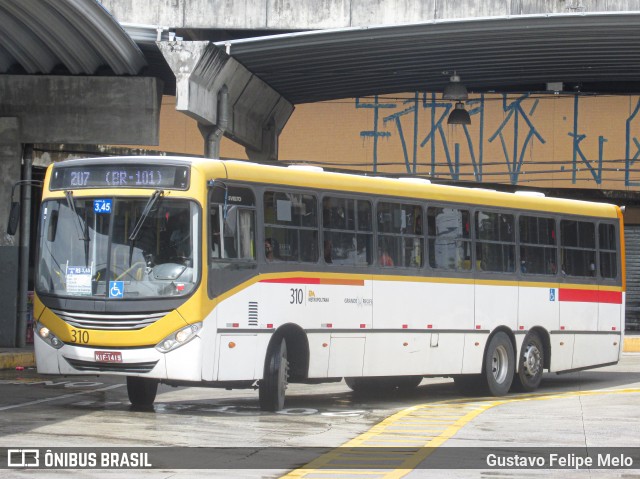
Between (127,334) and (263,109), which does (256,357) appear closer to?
(127,334)

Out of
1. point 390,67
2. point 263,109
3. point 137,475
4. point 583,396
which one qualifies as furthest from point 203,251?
point 263,109

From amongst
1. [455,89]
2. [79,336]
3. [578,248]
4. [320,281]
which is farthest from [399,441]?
[455,89]

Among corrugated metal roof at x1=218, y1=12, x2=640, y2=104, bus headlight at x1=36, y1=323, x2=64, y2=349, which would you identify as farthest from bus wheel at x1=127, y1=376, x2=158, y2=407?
corrugated metal roof at x1=218, y1=12, x2=640, y2=104

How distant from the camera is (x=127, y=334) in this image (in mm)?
15500

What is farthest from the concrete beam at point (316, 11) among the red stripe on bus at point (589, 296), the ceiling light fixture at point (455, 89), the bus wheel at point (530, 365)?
the bus wheel at point (530, 365)

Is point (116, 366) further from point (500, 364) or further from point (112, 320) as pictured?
point (500, 364)

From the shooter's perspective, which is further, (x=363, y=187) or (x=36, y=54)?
(x=36, y=54)

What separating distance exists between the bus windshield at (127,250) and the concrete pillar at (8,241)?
11.6m

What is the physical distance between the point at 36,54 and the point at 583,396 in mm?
12651

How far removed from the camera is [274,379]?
1638 cm

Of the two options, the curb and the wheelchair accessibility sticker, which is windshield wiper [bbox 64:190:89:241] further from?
the curb

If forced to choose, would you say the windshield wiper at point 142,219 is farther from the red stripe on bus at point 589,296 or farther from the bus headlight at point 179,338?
the red stripe on bus at point 589,296

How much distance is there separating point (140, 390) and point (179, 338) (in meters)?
1.95

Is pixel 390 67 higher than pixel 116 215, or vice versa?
pixel 390 67
